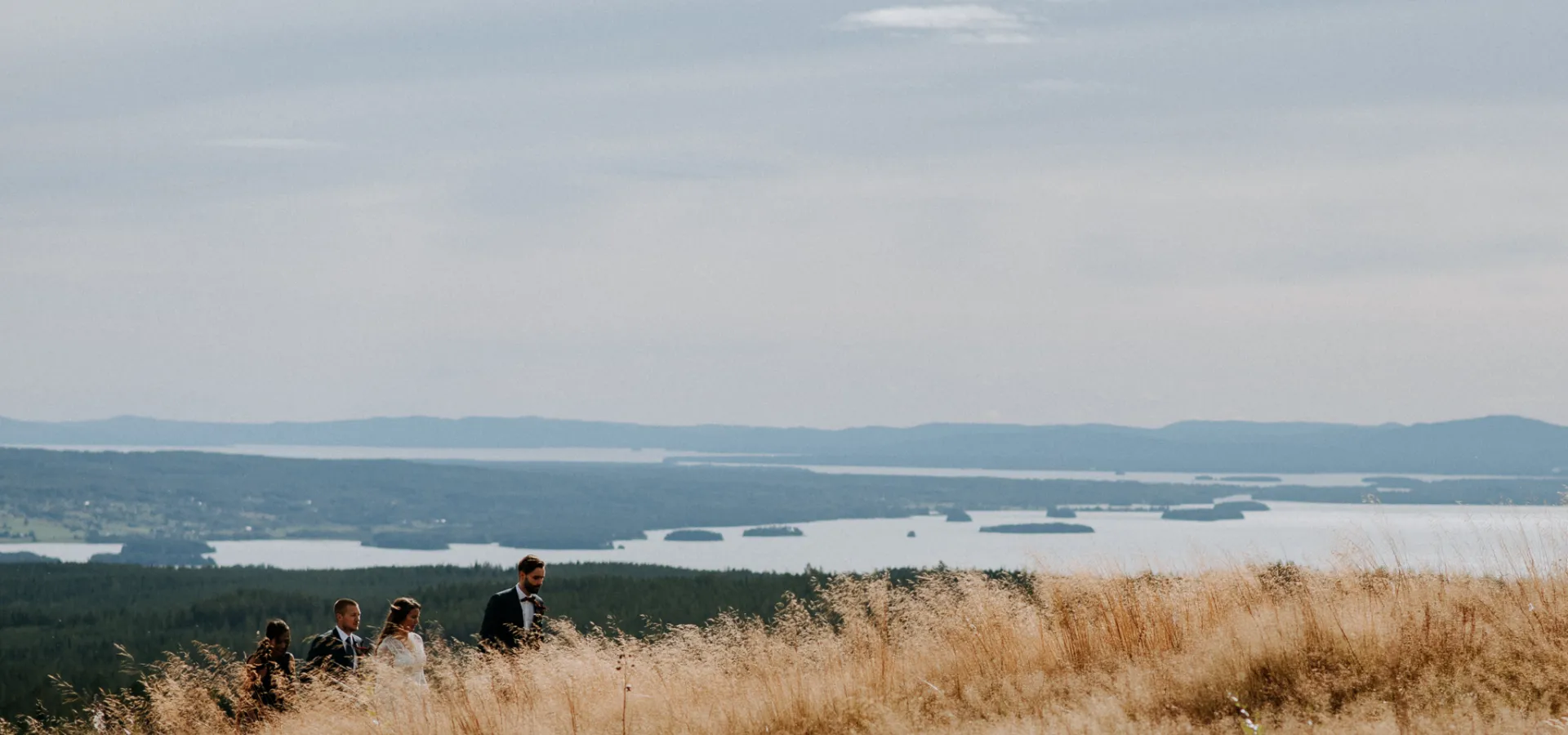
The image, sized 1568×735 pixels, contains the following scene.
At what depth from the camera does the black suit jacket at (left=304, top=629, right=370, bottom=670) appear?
41.6ft

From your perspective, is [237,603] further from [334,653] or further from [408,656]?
[408,656]

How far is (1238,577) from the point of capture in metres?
14.1

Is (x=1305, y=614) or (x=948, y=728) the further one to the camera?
(x=1305, y=614)

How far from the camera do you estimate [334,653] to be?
42.1ft

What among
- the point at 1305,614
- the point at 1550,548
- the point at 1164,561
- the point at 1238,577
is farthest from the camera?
the point at 1164,561

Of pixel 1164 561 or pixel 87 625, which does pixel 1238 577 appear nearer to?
pixel 1164 561

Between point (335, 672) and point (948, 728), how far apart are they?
5.82m

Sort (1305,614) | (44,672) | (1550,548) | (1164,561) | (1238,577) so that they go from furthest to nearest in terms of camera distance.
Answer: (44,672) < (1164,561) < (1238,577) < (1550,548) < (1305,614)

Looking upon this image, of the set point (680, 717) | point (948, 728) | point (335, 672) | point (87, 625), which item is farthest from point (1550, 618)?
point (87, 625)

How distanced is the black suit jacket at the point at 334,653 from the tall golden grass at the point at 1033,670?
235 mm

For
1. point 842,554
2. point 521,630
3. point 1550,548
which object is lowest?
point 842,554

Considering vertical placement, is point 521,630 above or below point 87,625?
above

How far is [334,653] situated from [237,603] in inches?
3586

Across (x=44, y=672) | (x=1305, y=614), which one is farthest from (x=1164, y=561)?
(x=44, y=672)
